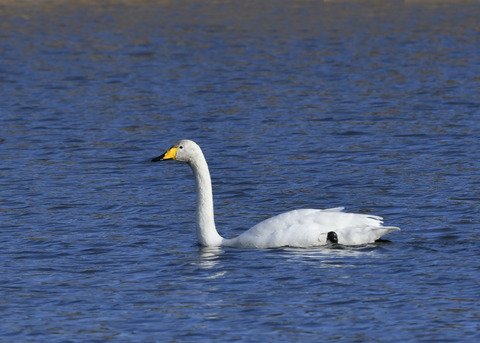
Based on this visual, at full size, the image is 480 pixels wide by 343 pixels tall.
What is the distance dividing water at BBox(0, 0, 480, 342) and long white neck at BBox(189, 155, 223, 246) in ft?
0.90

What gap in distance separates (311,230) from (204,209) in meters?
1.56

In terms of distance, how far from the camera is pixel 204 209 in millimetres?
14031

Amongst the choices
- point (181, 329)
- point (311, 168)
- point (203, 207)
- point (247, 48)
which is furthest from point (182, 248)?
point (247, 48)

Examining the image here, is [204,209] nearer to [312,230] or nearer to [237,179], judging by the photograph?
[312,230]

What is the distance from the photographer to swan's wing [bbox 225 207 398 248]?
43.3ft

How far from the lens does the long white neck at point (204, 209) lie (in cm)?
1383

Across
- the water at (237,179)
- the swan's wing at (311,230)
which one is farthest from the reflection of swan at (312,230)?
the water at (237,179)

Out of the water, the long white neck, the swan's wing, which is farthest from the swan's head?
the swan's wing

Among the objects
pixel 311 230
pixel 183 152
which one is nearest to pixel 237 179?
pixel 183 152

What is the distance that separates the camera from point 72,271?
41.5 ft

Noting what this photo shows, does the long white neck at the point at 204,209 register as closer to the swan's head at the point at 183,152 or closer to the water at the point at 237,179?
the swan's head at the point at 183,152

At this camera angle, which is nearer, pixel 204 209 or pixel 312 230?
pixel 312 230

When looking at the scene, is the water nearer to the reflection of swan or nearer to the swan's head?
the reflection of swan

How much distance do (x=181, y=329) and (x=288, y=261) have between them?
2696 mm
